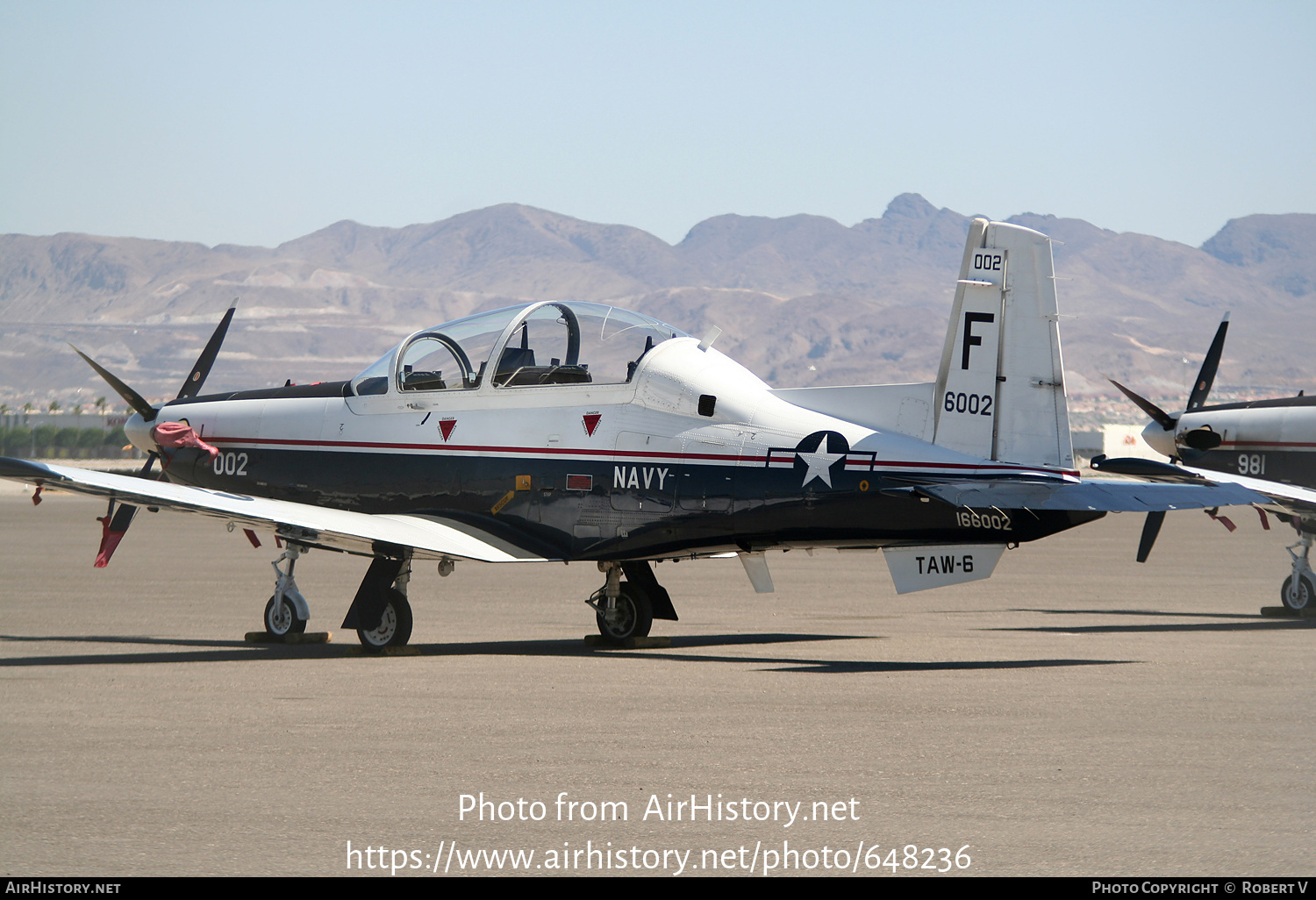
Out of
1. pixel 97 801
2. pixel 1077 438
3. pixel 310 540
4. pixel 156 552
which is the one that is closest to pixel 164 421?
pixel 310 540

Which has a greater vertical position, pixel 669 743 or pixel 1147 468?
pixel 1147 468

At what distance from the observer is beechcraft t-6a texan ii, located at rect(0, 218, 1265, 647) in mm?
12195

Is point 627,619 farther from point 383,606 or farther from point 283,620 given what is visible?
point 283,620

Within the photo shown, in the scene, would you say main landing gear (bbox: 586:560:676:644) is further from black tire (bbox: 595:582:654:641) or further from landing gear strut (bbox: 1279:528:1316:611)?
landing gear strut (bbox: 1279:528:1316:611)

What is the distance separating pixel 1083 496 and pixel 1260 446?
9850mm

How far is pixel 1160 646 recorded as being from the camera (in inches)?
557

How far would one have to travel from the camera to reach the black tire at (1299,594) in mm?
18266

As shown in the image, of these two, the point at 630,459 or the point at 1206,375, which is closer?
the point at 630,459

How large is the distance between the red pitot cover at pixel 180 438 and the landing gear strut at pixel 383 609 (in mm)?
2804

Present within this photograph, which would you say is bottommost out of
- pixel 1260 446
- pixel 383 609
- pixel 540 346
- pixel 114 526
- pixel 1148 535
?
pixel 383 609

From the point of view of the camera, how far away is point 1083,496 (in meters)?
11.5

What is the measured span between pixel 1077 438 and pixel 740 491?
424 feet

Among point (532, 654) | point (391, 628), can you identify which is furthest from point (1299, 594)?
point (391, 628)

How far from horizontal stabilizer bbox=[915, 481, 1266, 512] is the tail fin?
0.54m
